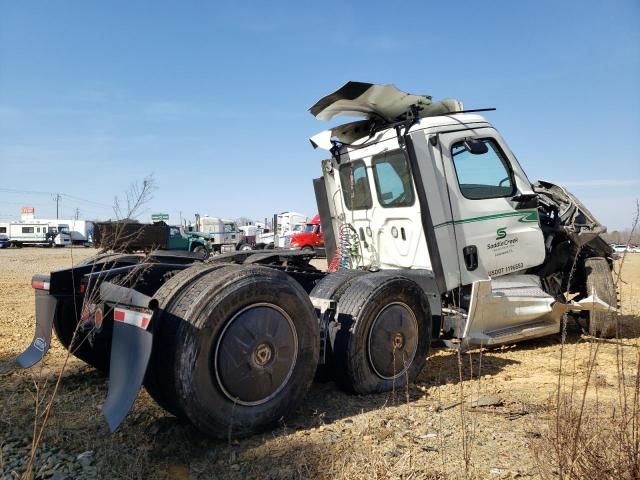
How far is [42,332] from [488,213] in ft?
14.2

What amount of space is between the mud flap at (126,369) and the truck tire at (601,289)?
5.56 meters

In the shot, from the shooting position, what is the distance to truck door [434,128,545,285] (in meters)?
5.17

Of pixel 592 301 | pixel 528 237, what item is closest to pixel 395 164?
pixel 528 237

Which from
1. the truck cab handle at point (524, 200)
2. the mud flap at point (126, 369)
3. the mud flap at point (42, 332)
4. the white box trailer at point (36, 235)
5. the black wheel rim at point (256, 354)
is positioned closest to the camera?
the mud flap at point (126, 369)

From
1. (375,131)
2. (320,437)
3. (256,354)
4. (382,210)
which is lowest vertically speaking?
(320,437)

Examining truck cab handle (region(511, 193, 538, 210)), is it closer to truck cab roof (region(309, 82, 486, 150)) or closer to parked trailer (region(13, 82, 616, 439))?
parked trailer (region(13, 82, 616, 439))

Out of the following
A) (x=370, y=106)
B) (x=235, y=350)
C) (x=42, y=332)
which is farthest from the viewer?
(x=370, y=106)

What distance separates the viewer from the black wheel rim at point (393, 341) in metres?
4.05

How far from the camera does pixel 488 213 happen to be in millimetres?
5379

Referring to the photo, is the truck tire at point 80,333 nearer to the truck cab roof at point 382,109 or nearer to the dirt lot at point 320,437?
the dirt lot at point 320,437

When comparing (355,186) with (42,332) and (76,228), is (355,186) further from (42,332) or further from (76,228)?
(76,228)

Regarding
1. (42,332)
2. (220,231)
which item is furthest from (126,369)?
(220,231)

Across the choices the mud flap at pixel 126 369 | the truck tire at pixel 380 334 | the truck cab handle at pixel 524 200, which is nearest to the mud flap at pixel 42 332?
the mud flap at pixel 126 369

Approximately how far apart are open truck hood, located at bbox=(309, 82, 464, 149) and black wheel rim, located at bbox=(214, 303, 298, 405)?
255cm
